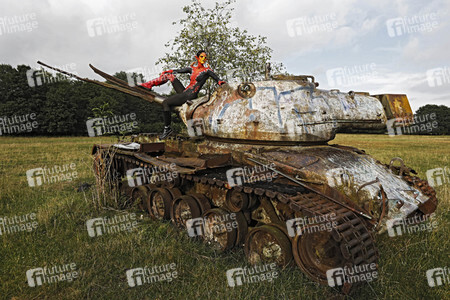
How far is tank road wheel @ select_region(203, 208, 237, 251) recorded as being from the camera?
4727 millimetres

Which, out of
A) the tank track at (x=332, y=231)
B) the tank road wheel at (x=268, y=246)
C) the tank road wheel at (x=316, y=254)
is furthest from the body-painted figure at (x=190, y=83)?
the tank road wheel at (x=316, y=254)

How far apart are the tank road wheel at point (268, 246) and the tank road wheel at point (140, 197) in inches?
125

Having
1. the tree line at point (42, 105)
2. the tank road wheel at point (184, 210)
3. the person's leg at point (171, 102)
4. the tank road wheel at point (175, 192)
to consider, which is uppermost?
the tree line at point (42, 105)

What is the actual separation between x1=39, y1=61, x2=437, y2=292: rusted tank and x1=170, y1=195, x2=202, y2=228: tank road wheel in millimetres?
20

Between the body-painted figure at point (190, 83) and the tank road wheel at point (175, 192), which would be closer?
the tank road wheel at point (175, 192)

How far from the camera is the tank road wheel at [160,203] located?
590 cm

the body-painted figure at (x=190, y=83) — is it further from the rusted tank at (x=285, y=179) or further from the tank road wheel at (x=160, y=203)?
the tank road wheel at (x=160, y=203)

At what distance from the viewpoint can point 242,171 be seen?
459 centimetres

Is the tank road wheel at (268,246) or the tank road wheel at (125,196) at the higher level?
the tank road wheel at (125,196)

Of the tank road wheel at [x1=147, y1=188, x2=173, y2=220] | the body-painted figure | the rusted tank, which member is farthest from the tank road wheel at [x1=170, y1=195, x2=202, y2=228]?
the body-painted figure

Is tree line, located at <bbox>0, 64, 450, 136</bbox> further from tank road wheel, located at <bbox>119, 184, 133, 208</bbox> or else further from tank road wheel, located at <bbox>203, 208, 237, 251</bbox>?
tank road wheel, located at <bbox>203, 208, 237, 251</bbox>

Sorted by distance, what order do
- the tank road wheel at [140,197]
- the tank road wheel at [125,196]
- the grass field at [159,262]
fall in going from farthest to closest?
the tank road wheel at [125,196]
the tank road wheel at [140,197]
the grass field at [159,262]

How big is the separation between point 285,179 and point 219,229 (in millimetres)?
1490

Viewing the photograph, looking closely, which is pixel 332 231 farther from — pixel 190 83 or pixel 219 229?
pixel 190 83
